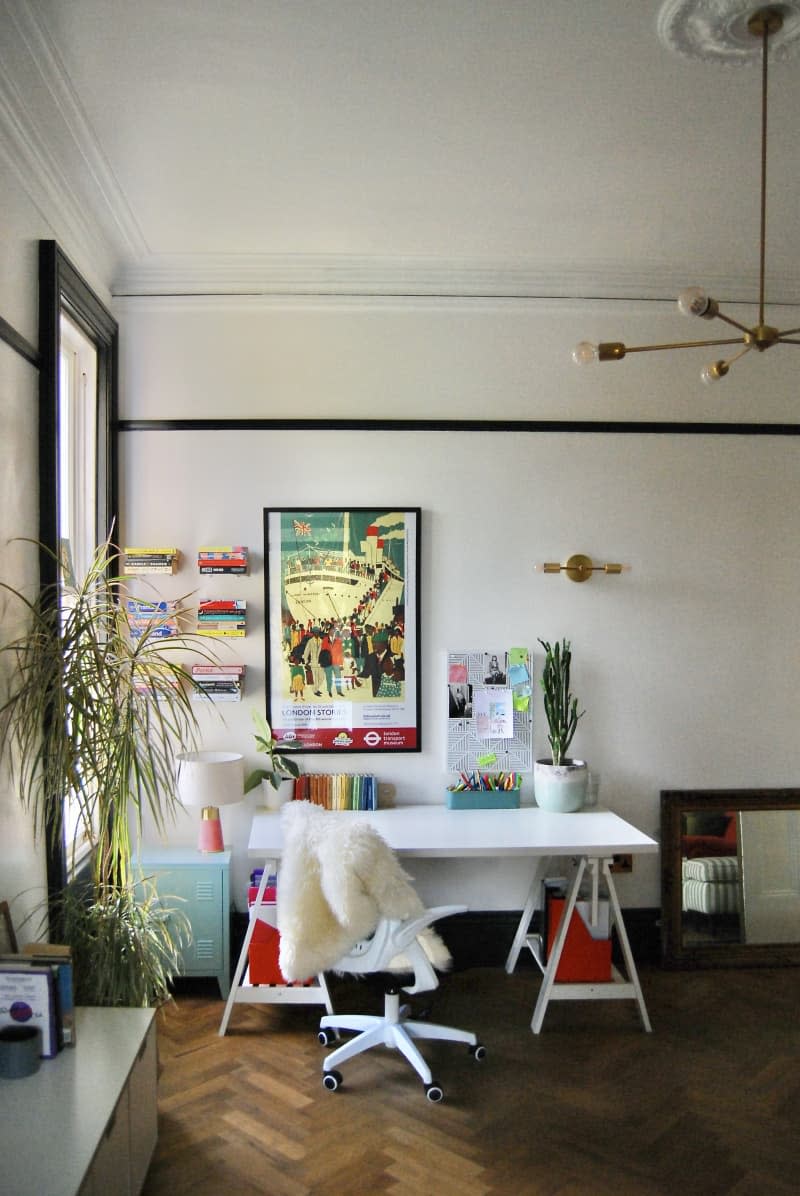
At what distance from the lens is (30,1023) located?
232 cm

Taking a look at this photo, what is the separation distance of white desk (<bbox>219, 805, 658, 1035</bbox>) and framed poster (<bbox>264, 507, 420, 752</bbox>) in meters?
0.43

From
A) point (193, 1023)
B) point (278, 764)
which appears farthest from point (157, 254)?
point (193, 1023)

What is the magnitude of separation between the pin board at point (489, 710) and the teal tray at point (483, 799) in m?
0.14

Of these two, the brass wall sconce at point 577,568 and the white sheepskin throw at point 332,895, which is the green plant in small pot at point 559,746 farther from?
the white sheepskin throw at point 332,895

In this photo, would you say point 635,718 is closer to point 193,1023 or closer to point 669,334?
point 669,334

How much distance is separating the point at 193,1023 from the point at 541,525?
2506 mm

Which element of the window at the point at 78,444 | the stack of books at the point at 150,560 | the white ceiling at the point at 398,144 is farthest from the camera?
the stack of books at the point at 150,560

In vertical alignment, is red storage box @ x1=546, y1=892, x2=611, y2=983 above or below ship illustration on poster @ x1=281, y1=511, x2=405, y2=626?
below

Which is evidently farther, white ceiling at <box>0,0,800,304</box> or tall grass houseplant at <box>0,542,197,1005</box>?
tall grass houseplant at <box>0,542,197,1005</box>

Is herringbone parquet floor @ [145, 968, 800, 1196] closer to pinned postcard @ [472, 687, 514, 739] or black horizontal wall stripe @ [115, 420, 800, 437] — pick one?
pinned postcard @ [472, 687, 514, 739]

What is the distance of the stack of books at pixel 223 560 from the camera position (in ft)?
13.3

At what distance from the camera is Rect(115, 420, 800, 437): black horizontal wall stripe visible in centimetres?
409

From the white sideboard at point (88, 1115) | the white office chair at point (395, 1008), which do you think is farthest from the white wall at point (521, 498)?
the white sideboard at point (88, 1115)

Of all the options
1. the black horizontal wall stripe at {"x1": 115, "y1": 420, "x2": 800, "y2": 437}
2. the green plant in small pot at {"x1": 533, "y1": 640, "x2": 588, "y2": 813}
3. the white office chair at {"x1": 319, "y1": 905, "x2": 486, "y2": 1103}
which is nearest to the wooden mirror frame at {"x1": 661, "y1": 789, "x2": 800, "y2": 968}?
the green plant in small pot at {"x1": 533, "y1": 640, "x2": 588, "y2": 813}
